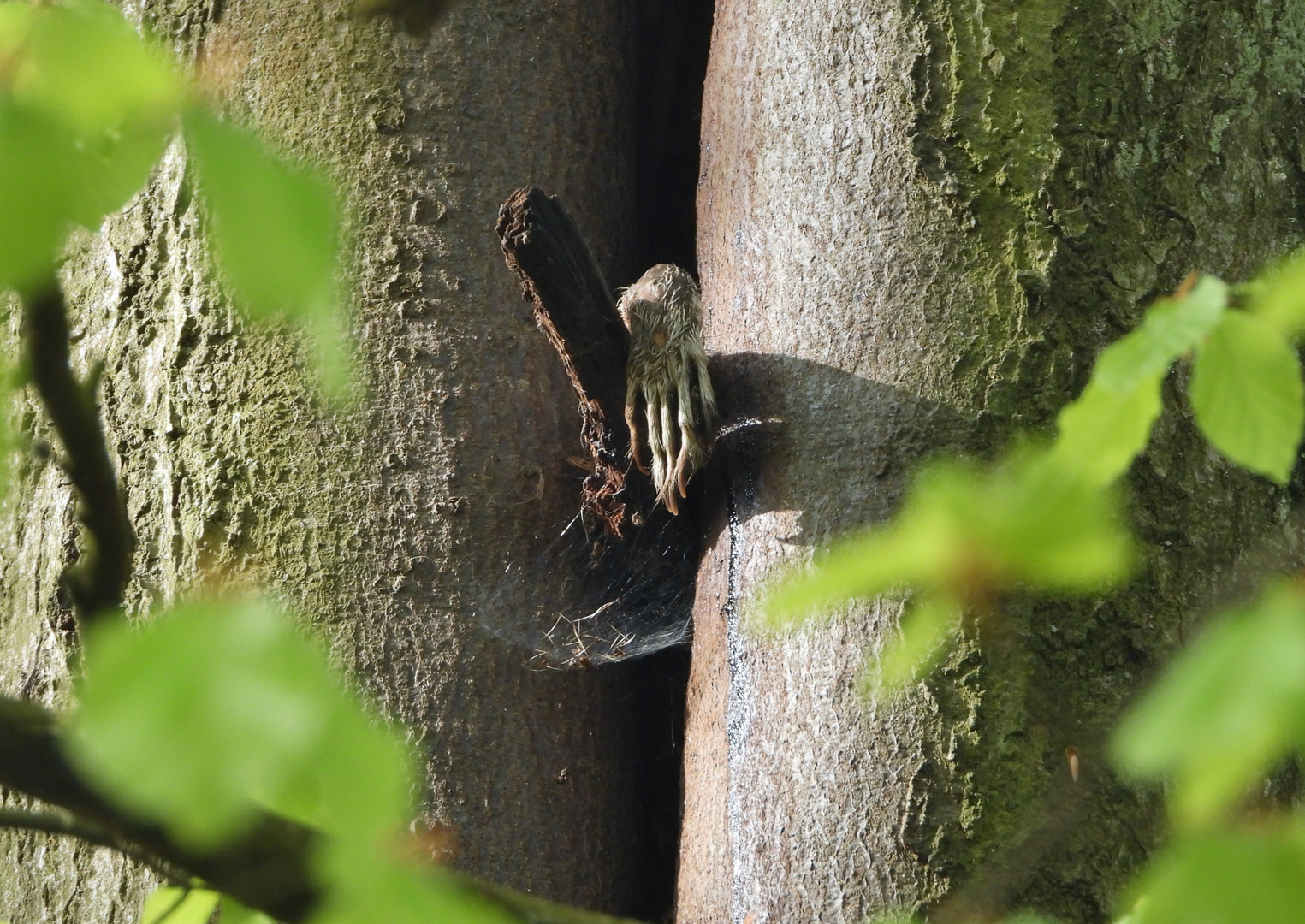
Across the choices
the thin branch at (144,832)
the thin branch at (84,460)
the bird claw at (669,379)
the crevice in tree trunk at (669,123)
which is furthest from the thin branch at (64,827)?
the crevice in tree trunk at (669,123)

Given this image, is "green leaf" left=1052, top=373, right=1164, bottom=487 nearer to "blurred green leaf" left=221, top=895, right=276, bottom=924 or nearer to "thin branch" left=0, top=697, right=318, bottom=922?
"thin branch" left=0, top=697, right=318, bottom=922

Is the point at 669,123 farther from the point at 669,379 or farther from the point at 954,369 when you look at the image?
the point at 954,369

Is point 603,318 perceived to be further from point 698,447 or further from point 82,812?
point 82,812

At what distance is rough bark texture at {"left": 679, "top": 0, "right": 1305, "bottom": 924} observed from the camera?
5.30 feet

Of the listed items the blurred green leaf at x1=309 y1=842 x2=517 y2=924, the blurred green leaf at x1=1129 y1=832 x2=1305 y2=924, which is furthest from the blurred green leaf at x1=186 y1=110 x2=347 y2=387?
the blurred green leaf at x1=1129 y1=832 x2=1305 y2=924

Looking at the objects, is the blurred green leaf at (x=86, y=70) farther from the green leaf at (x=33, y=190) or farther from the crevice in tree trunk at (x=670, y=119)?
the crevice in tree trunk at (x=670, y=119)

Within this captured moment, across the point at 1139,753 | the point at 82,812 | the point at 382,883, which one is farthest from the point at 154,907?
the point at 1139,753

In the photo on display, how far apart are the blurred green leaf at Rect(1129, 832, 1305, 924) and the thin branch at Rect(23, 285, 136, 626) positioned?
694mm

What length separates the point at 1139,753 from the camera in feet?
1.69

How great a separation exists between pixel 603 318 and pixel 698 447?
0.84 ft

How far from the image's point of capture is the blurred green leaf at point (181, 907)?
0.92 meters

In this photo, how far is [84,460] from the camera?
33.7 inches

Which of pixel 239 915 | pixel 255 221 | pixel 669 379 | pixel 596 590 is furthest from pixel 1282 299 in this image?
pixel 596 590

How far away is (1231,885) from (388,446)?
1.65 meters
